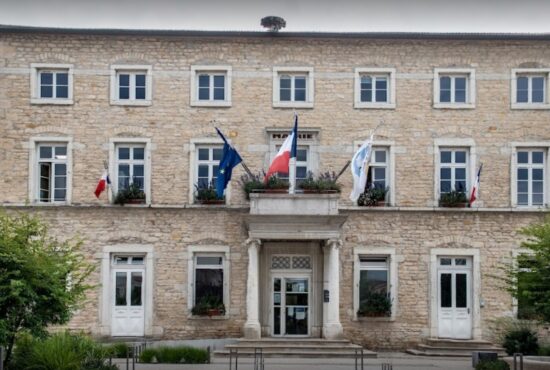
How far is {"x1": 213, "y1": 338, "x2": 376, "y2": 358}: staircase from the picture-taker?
86.5 feet

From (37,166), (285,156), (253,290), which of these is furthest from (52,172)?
(285,156)

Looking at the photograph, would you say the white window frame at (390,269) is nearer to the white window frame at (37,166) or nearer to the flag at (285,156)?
the flag at (285,156)

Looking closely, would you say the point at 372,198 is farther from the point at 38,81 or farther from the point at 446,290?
the point at 38,81

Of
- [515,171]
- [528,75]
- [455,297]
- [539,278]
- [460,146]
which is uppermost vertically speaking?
[528,75]

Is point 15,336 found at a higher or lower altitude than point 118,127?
lower

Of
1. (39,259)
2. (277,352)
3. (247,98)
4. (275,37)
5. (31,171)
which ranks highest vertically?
(275,37)

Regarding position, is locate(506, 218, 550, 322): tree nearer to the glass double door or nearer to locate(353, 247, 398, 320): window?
locate(353, 247, 398, 320): window

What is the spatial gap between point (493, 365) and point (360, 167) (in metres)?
7.52

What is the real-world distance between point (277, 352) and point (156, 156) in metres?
7.49

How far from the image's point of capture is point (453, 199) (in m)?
29.3

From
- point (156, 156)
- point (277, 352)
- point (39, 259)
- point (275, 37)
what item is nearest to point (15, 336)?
point (39, 259)

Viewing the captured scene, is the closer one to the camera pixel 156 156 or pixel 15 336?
pixel 15 336

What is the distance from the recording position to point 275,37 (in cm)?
2978

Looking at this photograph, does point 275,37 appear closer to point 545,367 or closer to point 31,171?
point 31,171
